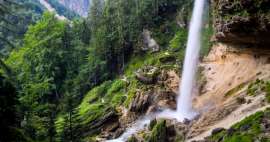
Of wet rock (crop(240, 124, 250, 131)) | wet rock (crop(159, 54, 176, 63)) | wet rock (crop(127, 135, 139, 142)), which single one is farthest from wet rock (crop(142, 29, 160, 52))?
wet rock (crop(240, 124, 250, 131))

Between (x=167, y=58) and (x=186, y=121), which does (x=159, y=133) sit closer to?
(x=186, y=121)

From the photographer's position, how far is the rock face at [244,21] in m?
40.9

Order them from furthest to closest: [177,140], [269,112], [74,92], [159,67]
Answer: [74,92], [159,67], [177,140], [269,112]

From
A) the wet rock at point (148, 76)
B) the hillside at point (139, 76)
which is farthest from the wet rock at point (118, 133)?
the wet rock at point (148, 76)

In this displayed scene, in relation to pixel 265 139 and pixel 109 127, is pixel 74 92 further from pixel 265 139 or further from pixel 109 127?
pixel 265 139

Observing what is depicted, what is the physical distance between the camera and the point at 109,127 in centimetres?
5725

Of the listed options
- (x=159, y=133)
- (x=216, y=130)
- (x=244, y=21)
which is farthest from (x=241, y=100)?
(x=159, y=133)

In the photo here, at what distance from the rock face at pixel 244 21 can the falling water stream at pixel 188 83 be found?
32.6ft

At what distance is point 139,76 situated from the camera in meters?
64.2

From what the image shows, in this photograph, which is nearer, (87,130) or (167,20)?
(87,130)

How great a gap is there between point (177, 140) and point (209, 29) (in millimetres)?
29373

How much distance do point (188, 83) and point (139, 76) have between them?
8.34 meters

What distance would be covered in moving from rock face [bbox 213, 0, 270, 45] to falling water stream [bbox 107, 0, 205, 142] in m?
9.94

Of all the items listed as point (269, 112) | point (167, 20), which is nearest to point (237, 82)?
point (269, 112)
